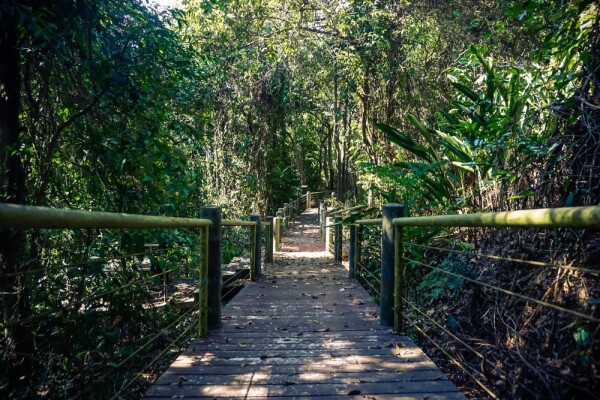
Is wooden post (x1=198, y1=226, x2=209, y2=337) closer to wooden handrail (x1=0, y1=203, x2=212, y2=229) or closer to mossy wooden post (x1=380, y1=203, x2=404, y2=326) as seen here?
wooden handrail (x1=0, y1=203, x2=212, y2=229)

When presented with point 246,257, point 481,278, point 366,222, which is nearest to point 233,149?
point 246,257

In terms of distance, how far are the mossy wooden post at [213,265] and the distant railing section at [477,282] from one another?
4.58 feet

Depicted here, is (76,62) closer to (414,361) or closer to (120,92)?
(120,92)

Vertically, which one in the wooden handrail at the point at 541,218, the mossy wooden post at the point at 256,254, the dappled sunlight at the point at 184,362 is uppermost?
the wooden handrail at the point at 541,218

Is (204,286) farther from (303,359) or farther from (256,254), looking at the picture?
(256,254)

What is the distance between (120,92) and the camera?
390cm

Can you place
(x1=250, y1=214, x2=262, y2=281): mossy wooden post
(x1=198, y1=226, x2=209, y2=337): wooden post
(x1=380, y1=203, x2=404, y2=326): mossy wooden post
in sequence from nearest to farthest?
(x1=198, y1=226, x2=209, y2=337): wooden post < (x1=380, y1=203, x2=404, y2=326): mossy wooden post < (x1=250, y1=214, x2=262, y2=281): mossy wooden post

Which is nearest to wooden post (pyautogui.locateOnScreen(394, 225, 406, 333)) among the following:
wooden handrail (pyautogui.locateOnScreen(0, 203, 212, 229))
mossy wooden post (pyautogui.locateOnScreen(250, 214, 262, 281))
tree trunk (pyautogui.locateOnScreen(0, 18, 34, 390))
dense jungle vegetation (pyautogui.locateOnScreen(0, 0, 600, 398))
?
dense jungle vegetation (pyautogui.locateOnScreen(0, 0, 600, 398))

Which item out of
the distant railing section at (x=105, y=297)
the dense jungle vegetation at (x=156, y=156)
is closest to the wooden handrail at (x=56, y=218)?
the dense jungle vegetation at (x=156, y=156)

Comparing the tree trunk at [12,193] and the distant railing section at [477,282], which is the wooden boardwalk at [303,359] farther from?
the tree trunk at [12,193]

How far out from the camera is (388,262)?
12.0ft

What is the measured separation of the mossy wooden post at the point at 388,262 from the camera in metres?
3.64

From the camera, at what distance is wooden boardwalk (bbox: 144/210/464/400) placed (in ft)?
7.82

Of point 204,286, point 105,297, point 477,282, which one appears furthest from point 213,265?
point 477,282
